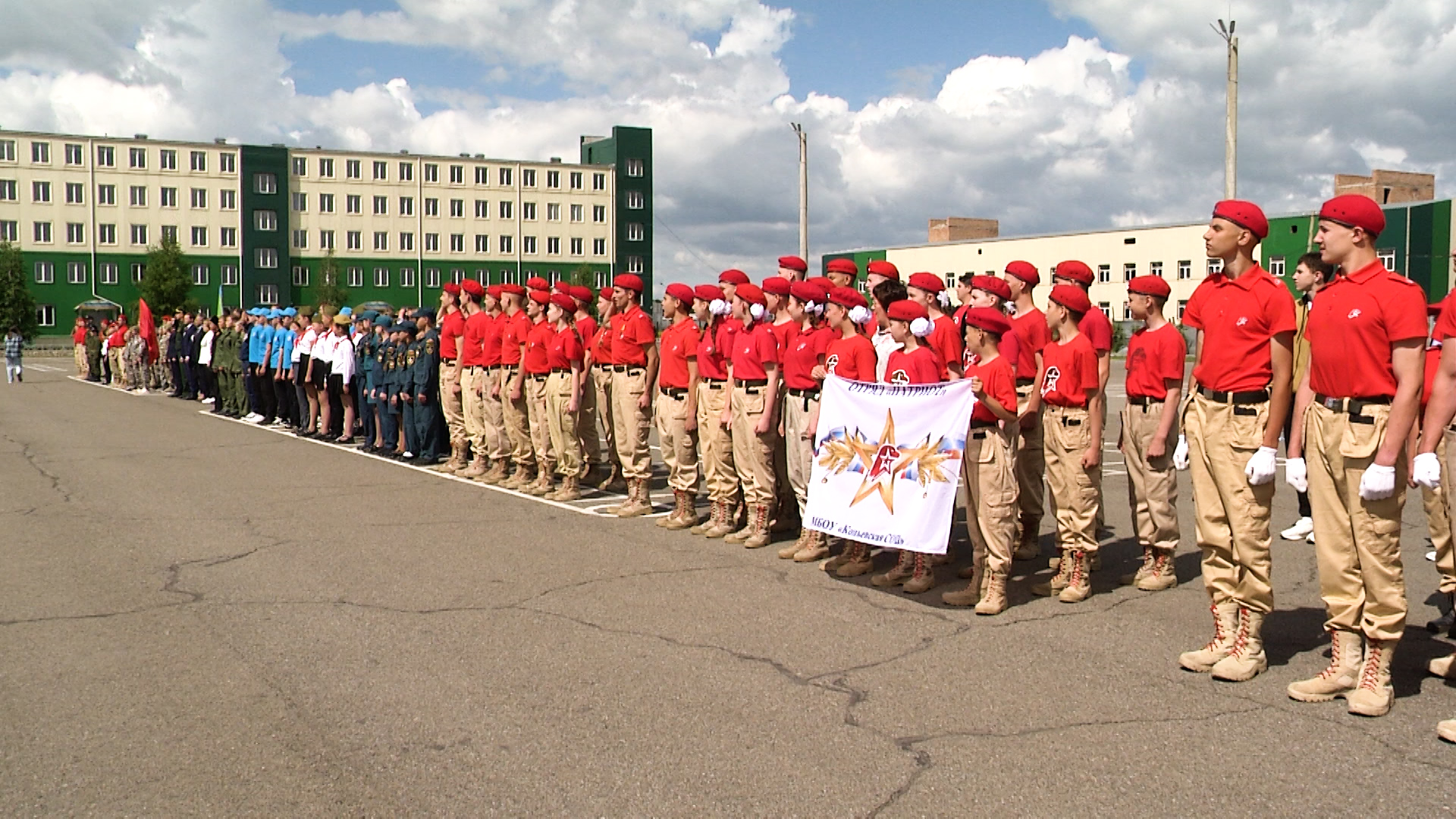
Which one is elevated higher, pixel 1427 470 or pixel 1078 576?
pixel 1427 470

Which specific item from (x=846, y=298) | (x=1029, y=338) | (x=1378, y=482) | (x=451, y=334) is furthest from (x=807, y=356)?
(x=451, y=334)

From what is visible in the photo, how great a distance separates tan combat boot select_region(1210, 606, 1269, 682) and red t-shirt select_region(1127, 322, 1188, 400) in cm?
228

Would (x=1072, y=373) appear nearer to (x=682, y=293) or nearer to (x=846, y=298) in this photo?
(x=846, y=298)

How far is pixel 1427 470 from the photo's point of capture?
5.21 m

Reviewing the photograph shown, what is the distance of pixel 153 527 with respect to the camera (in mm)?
10359

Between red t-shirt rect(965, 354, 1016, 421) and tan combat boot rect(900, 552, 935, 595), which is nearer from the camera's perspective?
red t-shirt rect(965, 354, 1016, 421)

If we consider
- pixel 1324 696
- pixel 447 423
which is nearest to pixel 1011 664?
pixel 1324 696

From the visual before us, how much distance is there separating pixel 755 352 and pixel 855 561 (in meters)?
1.88

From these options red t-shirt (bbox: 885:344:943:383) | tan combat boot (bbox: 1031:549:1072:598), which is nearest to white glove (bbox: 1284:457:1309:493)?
tan combat boot (bbox: 1031:549:1072:598)

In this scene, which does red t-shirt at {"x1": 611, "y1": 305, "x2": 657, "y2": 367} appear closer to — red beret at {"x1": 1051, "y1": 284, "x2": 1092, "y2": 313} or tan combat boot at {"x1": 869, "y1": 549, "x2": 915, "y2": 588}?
tan combat boot at {"x1": 869, "y1": 549, "x2": 915, "y2": 588}

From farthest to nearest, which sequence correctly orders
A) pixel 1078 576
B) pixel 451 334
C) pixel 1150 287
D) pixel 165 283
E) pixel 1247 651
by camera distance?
pixel 165 283 < pixel 451 334 < pixel 1150 287 < pixel 1078 576 < pixel 1247 651

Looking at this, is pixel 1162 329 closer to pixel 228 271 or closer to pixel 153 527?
pixel 153 527

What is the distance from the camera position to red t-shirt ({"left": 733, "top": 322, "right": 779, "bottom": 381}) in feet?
30.7

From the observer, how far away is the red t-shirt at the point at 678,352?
10.5m
